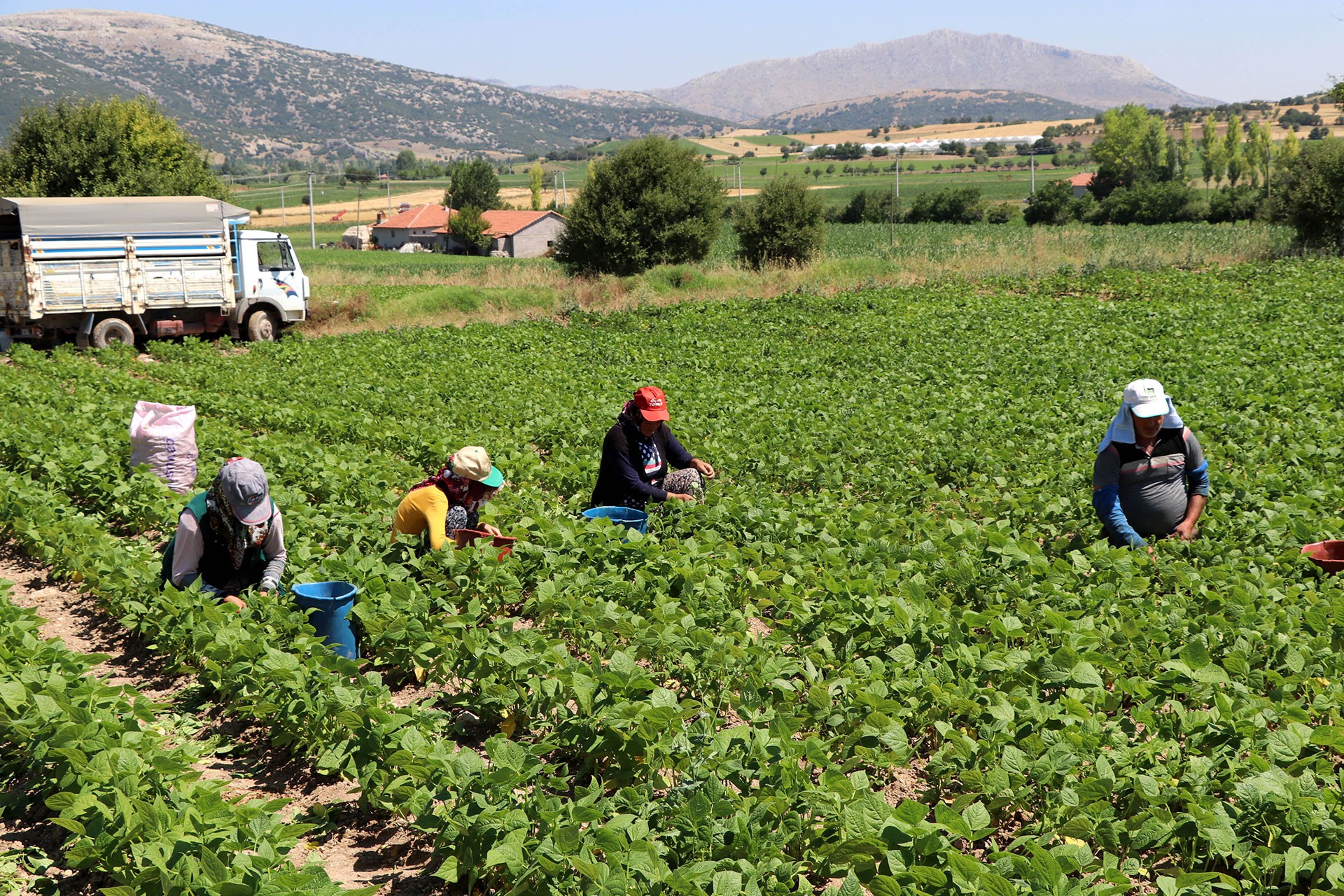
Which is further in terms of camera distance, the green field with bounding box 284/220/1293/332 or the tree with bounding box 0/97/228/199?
the tree with bounding box 0/97/228/199

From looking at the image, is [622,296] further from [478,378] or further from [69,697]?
[69,697]

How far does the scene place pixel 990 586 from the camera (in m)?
5.92

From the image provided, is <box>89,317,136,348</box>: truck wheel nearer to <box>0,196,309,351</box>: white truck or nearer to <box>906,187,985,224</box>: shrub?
<box>0,196,309,351</box>: white truck

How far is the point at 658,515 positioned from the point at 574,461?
2.56 m

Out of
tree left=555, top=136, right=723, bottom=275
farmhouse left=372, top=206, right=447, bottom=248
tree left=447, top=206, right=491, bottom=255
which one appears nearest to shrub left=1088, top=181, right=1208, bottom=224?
tree left=555, top=136, right=723, bottom=275

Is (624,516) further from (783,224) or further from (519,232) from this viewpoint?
(519,232)

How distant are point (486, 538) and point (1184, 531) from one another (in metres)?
4.47

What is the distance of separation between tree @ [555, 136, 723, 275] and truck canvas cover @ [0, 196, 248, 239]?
1291cm

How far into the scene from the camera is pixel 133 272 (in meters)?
20.5

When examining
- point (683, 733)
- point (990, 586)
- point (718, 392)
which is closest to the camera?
point (683, 733)

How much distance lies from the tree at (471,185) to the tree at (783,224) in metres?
69.6

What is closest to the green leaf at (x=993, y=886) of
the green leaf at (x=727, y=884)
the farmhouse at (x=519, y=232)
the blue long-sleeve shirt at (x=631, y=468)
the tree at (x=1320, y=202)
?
the green leaf at (x=727, y=884)

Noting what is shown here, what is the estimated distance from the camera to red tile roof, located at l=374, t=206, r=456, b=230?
91938mm

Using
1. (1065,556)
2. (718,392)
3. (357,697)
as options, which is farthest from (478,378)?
(357,697)
